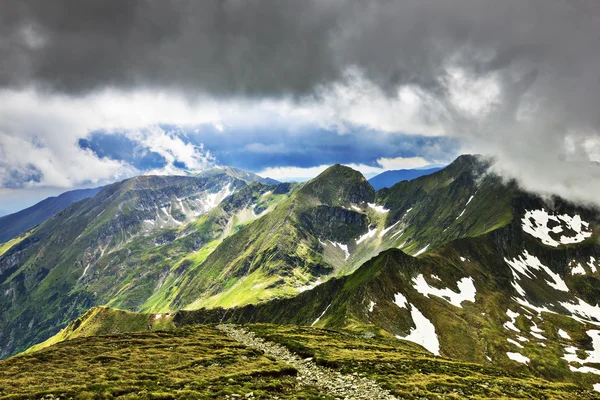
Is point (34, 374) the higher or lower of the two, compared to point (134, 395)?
lower

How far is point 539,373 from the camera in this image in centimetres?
13450

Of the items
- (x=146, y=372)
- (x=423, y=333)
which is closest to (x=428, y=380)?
(x=146, y=372)

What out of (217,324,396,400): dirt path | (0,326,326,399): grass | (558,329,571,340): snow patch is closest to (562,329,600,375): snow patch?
(558,329,571,340): snow patch

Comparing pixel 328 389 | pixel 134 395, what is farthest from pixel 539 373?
pixel 134 395

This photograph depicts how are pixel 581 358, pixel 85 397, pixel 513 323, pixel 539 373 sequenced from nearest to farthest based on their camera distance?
1. pixel 85 397
2. pixel 539 373
3. pixel 581 358
4. pixel 513 323

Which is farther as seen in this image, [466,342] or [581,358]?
[581,358]

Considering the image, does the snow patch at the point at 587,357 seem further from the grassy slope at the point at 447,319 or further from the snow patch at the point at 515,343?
the snow patch at the point at 515,343

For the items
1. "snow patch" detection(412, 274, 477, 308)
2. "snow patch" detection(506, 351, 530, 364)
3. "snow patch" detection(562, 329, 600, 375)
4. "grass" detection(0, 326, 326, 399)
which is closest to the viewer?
"grass" detection(0, 326, 326, 399)

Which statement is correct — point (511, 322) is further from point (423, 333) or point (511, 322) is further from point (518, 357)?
point (423, 333)

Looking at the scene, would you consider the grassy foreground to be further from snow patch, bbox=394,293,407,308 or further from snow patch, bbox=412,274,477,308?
snow patch, bbox=412,274,477,308

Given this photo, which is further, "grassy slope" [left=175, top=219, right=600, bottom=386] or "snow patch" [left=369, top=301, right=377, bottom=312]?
"snow patch" [left=369, top=301, right=377, bottom=312]

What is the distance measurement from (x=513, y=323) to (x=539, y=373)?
50.0 metres

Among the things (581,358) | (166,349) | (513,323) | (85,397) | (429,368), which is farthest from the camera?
(513,323)

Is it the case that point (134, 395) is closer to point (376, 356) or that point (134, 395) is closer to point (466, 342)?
point (376, 356)
